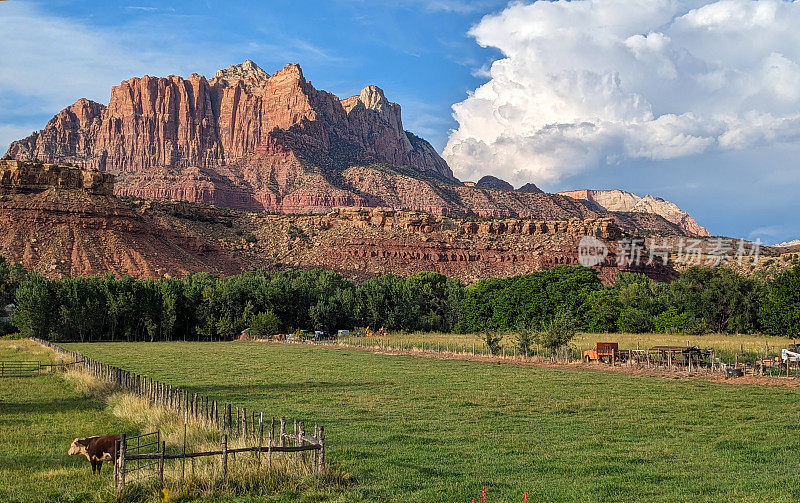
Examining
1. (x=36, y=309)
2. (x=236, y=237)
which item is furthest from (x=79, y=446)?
(x=236, y=237)

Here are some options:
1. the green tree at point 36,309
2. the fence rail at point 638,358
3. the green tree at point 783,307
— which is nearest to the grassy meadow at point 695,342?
the green tree at point 783,307

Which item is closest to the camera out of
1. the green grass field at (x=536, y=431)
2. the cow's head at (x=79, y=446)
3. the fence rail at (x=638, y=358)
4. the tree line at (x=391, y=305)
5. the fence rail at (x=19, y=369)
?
the green grass field at (x=536, y=431)

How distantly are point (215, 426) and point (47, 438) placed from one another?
5.36 m

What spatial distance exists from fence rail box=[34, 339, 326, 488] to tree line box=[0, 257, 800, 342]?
44.0 metres

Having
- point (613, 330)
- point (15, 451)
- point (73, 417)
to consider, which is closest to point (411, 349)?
point (613, 330)

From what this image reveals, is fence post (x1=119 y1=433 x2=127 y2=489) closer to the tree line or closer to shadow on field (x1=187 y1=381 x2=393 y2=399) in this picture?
shadow on field (x1=187 y1=381 x2=393 y2=399)

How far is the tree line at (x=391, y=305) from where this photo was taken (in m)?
67.1

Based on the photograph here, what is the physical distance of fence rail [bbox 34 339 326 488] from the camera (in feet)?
41.3

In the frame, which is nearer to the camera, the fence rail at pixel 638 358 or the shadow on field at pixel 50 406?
the shadow on field at pixel 50 406

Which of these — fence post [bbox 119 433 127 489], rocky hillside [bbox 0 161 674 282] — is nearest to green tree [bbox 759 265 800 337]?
rocky hillside [bbox 0 161 674 282]

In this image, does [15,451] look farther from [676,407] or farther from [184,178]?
[184,178]

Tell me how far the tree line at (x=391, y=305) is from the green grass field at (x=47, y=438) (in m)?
41.9

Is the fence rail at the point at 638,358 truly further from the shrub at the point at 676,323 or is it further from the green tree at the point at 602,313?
the shrub at the point at 676,323

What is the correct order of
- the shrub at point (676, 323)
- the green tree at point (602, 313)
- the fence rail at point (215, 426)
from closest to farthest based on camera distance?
1. the fence rail at point (215, 426)
2. the shrub at point (676, 323)
3. the green tree at point (602, 313)
